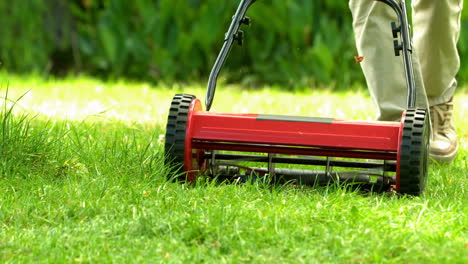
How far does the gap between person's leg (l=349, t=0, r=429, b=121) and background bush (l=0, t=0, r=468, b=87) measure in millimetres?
2496

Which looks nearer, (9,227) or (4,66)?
(9,227)

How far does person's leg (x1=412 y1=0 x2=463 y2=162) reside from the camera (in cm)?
324

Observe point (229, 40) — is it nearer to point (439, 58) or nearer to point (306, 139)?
point (306, 139)

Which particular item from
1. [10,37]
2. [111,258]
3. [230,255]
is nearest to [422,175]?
[230,255]

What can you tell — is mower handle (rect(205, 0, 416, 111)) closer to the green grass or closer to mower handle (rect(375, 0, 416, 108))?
mower handle (rect(375, 0, 416, 108))

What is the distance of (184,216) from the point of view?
2055 millimetres

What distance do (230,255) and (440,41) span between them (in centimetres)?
182

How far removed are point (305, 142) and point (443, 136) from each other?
3.82 ft

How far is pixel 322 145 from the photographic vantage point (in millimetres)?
2400

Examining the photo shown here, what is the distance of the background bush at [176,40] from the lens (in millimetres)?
5797

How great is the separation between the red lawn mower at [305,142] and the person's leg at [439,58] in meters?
0.63

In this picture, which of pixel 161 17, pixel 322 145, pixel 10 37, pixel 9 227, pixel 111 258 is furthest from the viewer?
pixel 10 37

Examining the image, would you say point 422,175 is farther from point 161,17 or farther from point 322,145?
point 161,17

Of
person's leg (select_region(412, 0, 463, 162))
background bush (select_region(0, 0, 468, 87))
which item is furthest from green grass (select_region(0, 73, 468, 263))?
background bush (select_region(0, 0, 468, 87))
